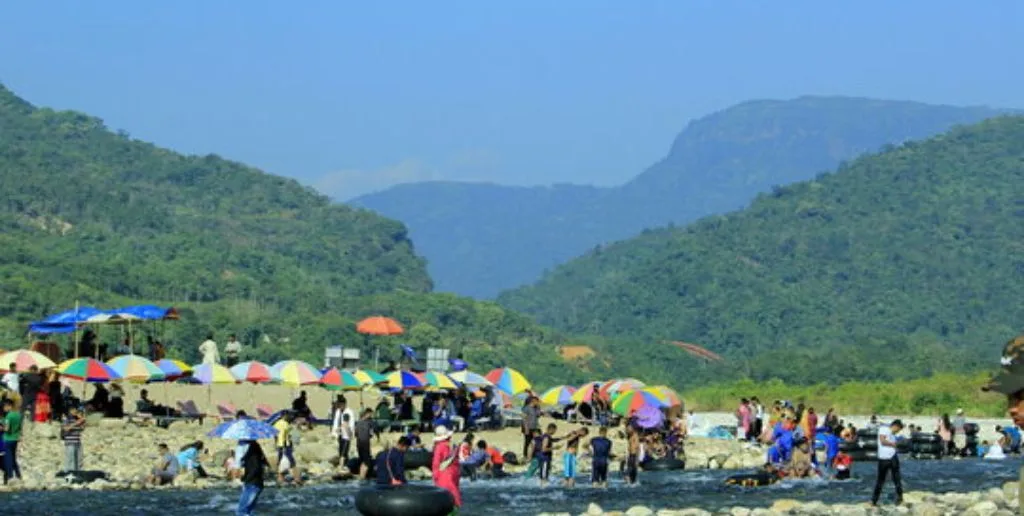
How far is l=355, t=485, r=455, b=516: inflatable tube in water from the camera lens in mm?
22656

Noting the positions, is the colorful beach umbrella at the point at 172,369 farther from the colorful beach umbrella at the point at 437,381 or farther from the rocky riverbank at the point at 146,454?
the colorful beach umbrella at the point at 437,381

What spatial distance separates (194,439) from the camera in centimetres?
3803

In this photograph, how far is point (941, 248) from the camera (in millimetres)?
130125

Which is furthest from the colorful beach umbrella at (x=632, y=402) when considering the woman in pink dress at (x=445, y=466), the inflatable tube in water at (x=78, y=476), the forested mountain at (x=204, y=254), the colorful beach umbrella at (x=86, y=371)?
the forested mountain at (x=204, y=254)

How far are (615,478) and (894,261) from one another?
97249 millimetres

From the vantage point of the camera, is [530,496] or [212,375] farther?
[212,375]

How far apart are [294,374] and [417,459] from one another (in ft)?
24.0

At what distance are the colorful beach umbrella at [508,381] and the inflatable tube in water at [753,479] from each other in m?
11.8

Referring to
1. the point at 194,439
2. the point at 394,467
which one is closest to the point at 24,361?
the point at 194,439

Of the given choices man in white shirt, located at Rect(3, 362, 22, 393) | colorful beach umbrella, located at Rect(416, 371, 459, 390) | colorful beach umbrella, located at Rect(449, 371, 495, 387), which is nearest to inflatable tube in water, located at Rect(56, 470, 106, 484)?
man in white shirt, located at Rect(3, 362, 22, 393)

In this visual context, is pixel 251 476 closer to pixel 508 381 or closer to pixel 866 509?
pixel 866 509

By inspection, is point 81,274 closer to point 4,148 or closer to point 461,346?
point 461,346

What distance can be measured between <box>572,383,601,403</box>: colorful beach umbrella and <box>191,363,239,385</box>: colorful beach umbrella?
32.7 ft

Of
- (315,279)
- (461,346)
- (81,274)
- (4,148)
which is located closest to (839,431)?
(461,346)
